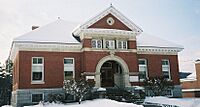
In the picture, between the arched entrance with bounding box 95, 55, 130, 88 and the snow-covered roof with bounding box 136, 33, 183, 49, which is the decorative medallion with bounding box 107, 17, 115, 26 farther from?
the snow-covered roof with bounding box 136, 33, 183, 49

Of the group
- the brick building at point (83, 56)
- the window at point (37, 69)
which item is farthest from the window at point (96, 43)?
the window at point (37, 69)

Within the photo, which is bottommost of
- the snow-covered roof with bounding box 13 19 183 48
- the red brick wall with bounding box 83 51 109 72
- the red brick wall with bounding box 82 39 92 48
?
the red brick wall with bounding box 83 51 109 72

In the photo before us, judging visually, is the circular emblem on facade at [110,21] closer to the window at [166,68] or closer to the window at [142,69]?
the window at [142,69]

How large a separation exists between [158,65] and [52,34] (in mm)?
12070

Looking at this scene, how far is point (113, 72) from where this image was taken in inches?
1061

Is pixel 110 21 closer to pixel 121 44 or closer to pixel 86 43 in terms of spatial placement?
pixel 121 44

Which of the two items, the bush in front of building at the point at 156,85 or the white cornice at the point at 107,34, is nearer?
the white cornice at the point at 107,34

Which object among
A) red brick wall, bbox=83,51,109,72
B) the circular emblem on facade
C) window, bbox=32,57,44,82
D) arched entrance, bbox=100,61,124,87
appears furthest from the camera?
arched entrance, bbox=100,61,124,87

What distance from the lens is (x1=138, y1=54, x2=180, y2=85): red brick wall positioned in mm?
27500

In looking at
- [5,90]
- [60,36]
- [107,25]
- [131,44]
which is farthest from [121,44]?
[5,90]

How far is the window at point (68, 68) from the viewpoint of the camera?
→ 24.3m

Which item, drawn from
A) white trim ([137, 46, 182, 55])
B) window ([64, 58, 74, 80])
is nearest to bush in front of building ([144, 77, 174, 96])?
white trim ([137, 46, 182, 55])

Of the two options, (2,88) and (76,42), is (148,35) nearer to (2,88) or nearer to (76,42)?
(76,42)

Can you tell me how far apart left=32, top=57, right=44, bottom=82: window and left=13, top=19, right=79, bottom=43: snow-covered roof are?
1866 mm
